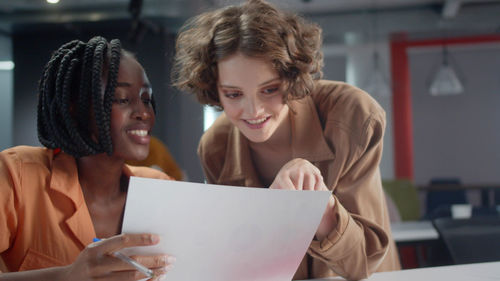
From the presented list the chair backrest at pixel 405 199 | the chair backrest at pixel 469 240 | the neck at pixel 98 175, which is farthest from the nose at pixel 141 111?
the chair backrest at pixel 405 199

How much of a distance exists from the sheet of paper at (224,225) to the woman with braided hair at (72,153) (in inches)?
7.9

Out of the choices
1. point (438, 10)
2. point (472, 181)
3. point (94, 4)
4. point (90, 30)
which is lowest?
point (472, 181)

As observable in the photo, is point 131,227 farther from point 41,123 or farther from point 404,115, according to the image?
point 404,115

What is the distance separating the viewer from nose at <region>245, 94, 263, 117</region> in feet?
3.54

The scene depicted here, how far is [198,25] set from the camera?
1.22 m

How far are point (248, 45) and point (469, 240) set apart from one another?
1.15 metres

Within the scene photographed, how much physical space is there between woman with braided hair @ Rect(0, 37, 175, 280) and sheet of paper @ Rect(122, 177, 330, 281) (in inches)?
7.9

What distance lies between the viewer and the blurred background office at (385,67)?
1.04 metres

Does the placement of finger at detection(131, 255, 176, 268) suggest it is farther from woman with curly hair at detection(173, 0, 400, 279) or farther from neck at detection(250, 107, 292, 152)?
neck at detection(250, 107, 292, 152)

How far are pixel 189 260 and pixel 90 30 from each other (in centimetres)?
53

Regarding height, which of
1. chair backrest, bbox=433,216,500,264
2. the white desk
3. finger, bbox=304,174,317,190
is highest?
finger, bbox=304,174,317,190

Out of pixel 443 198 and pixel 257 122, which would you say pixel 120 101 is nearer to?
pixel 257 122

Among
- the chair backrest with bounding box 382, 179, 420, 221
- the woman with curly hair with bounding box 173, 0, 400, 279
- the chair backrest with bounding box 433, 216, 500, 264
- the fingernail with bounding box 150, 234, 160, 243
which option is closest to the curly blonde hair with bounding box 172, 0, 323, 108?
the woman with curly hair with bounding box 173, 0, 400, 279

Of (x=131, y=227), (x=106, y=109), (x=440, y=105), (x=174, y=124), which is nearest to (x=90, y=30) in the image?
(x=106, y=109)
